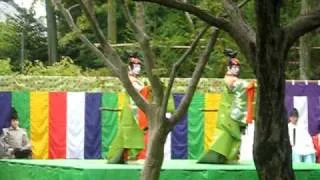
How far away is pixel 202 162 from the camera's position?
1162 cm

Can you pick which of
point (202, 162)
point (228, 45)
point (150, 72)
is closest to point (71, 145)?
point (228, 45)

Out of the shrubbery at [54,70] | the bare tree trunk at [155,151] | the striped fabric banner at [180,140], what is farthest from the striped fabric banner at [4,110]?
the bare tree trunk at [155,151]

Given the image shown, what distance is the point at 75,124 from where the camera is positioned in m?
17.3

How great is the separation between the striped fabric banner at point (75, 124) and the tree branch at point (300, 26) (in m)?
9.75

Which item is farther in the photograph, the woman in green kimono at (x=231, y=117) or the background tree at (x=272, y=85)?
the woman in green kimono at (x=231, y=117)

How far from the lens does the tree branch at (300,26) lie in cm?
776

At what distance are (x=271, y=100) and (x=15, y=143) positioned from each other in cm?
836

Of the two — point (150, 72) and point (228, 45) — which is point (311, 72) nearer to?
point (228, 45)

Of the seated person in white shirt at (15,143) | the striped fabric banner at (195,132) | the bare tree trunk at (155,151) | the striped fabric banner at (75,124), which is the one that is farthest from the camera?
the striped fabric banner at (195,132)

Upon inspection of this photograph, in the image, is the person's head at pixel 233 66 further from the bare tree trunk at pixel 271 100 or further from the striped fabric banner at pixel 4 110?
the striped fabric banner at pixel 4 110

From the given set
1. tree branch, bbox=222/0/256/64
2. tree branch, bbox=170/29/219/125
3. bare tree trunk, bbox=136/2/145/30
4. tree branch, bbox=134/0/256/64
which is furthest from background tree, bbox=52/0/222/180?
tree branch, bbox=134/0/256/64

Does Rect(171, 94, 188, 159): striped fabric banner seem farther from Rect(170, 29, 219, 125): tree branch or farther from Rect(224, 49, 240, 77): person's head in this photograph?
Rect(170, 29, 219, 125): tree branch

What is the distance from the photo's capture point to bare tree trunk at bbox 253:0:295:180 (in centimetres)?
765

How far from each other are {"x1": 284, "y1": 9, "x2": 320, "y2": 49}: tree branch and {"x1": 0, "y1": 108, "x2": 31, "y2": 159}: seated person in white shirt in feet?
27.2
